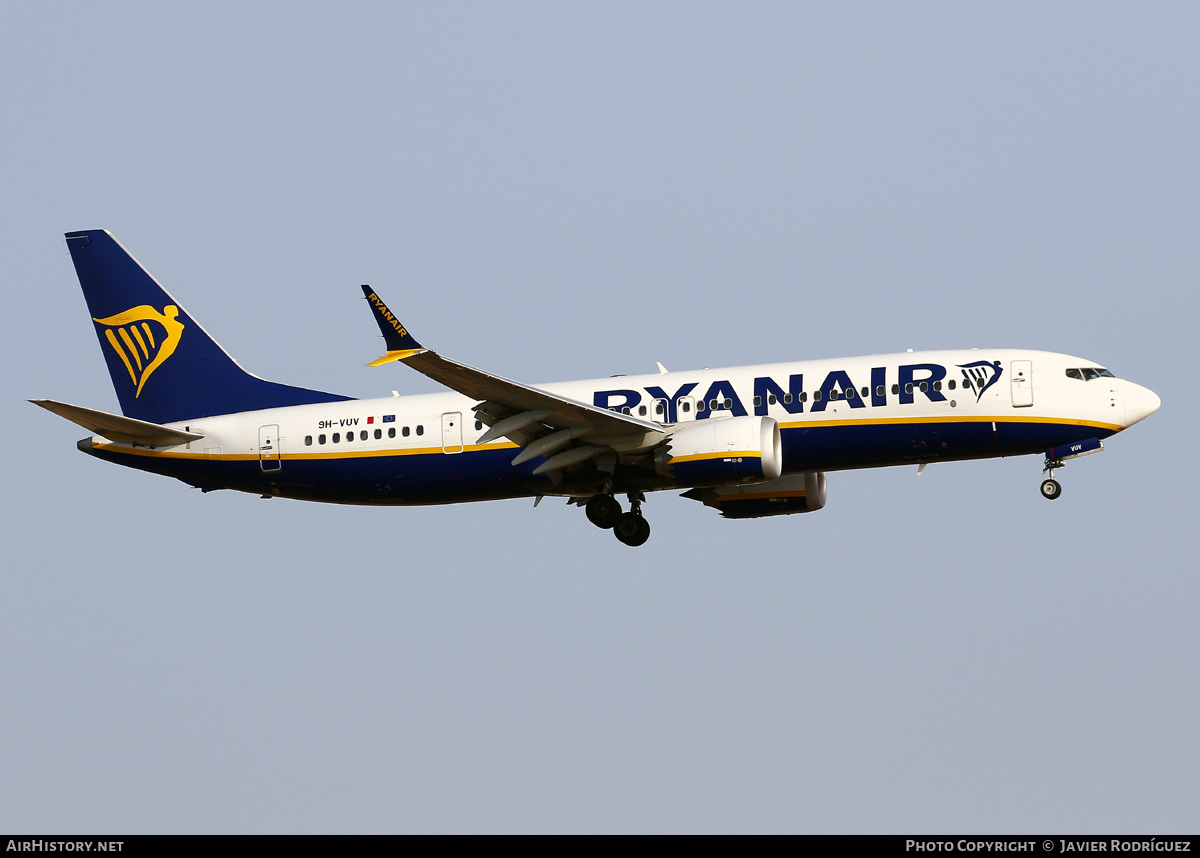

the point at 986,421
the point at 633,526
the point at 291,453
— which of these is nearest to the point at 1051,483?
the point at 986,421

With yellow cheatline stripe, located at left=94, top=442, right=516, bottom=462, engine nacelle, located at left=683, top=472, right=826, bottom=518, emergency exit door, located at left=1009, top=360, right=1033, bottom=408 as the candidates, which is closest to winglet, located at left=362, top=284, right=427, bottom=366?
yellow cheatline stripe, located at left=94, top=442, right=516, bottom=462

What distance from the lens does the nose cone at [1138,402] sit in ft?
112

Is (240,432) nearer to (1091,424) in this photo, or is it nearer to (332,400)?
(332,400)

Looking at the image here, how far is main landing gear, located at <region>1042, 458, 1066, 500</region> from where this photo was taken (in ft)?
114

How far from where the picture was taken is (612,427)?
34.0m

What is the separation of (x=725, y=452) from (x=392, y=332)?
823cm

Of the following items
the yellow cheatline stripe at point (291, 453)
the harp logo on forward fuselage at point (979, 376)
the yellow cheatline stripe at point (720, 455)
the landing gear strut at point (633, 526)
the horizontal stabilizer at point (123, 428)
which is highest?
the harp logo on forward fuselage at point (979, 376)

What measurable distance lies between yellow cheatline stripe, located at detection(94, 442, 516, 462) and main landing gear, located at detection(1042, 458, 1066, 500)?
1271 cm

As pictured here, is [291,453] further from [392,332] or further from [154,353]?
[392,332]

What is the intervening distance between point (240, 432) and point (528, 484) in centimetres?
773

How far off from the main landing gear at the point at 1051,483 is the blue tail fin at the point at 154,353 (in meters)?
17.7

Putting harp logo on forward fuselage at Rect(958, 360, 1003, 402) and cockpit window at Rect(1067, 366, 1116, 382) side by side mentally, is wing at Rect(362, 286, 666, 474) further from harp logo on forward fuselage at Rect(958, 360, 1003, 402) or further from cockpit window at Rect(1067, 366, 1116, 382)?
cockpit window at Rect(1067, 366, 1116, 382)

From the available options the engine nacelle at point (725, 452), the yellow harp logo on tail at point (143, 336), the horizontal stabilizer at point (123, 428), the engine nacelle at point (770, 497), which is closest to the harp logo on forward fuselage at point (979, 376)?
the engine nacelle at point (725, 452)

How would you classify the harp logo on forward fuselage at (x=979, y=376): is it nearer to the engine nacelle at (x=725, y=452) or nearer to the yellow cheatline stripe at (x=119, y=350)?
the engine nacelle at (x=725, y=452)
